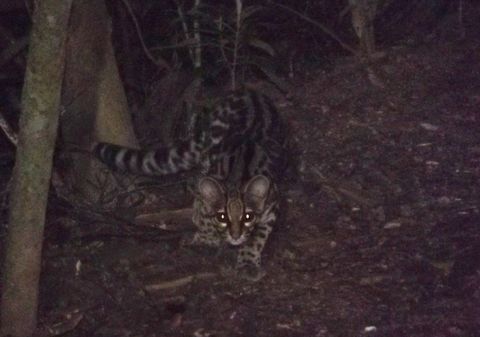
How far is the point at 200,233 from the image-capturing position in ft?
21.3

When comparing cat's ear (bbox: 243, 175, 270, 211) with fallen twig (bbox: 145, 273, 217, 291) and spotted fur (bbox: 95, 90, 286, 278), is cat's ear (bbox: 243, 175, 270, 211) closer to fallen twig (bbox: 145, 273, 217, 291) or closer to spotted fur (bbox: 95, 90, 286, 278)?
spotted fur (bbox: 95, 90, 286, 278)

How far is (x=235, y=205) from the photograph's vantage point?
6062 mm

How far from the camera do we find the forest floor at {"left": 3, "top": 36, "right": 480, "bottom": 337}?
552 cm

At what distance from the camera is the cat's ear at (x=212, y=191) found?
6.16 metres

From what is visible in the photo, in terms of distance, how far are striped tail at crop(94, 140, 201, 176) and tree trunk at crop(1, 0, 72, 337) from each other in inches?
78.8

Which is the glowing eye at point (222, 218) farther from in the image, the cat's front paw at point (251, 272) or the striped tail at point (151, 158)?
the striped tail at point (151, 158)

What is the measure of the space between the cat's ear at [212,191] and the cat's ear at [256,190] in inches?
6.3

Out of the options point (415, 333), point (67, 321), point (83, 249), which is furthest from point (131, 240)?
point (415, 333)

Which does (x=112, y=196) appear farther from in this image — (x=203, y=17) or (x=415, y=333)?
(x=415, y=333)

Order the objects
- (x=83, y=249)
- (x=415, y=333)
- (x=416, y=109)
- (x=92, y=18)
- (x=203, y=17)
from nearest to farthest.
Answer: (x=415, y=333) → (x=83, y=249) → (x=92, y=18) → (x=203, y=17) → (x=416, y=109)

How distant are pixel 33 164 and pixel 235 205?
5.59 feet

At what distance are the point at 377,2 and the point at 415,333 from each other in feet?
16.9

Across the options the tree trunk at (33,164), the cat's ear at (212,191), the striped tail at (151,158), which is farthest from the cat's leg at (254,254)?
the tree trunk at (33,164)

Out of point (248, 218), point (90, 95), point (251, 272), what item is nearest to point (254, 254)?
point (251, 272)
